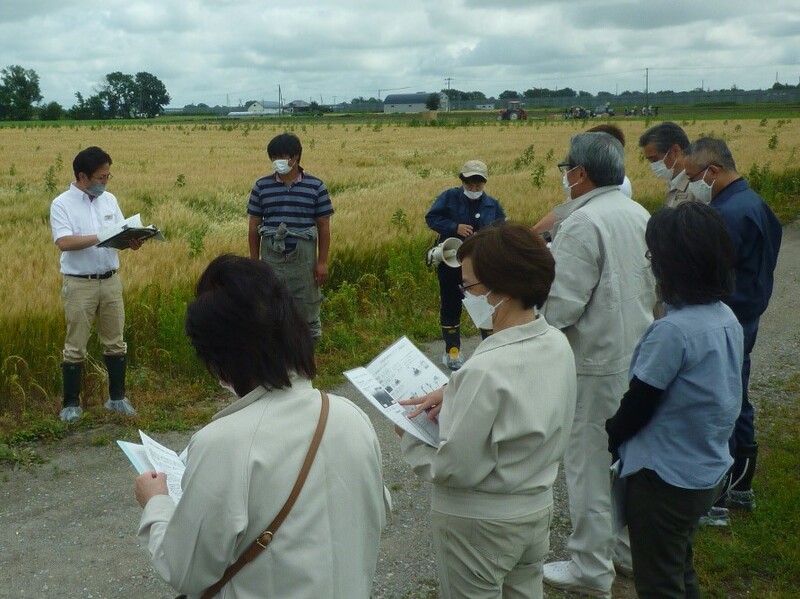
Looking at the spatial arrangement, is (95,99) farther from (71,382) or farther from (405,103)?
(71,382)

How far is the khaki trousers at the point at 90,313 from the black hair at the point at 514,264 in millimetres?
4003

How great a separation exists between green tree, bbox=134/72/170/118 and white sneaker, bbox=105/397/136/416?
5080 inches

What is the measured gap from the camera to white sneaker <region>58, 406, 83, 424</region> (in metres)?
5.94

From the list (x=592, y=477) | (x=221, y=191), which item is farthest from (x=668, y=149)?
(x=221, y=191)

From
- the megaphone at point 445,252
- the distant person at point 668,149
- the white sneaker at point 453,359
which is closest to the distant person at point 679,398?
the distant person at point 668,149

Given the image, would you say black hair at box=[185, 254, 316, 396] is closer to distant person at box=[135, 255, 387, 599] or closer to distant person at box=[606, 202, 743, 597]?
distant person at box=[135, 255, 387, 599]

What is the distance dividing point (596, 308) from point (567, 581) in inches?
51.9

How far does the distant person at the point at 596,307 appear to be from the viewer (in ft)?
12.1

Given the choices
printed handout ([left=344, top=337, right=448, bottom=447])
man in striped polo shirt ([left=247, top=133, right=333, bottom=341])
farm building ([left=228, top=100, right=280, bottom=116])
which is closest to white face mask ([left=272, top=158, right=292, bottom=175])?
man in striped polo shirt ([left=247, top=133, right=333, bottom=341])

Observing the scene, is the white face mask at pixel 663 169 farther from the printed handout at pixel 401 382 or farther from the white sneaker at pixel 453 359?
the printed handout at pixel 401 382

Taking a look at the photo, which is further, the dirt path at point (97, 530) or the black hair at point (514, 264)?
the dirt path at point (97, 530)

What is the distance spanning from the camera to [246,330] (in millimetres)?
1990

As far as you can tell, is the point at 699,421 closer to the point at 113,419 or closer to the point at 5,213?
the point at 113,419

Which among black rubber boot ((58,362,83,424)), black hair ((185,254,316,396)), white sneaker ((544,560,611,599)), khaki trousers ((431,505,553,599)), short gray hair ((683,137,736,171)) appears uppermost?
short gray hair ((683,137,736,171))
